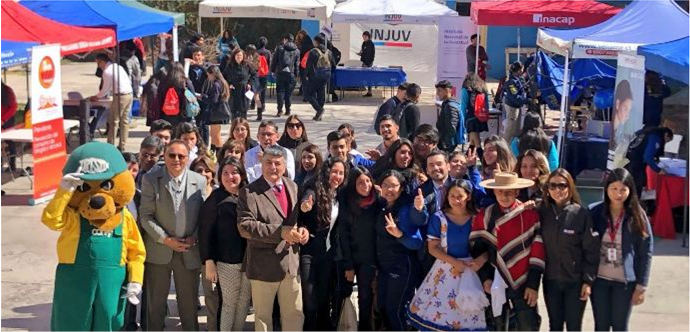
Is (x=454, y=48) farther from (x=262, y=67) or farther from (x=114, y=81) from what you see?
(x=114, y=81)

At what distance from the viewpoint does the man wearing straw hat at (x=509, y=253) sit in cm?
644

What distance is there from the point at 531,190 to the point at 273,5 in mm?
13607

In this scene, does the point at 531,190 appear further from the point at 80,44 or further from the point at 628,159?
the point at 80,44

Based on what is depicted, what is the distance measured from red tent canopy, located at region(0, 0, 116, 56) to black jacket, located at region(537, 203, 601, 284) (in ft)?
18.9

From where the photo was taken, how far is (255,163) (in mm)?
8484

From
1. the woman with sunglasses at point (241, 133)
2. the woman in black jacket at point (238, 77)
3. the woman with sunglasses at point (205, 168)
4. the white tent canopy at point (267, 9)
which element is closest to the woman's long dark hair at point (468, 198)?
the woman with sunglasses at point (205, 168)

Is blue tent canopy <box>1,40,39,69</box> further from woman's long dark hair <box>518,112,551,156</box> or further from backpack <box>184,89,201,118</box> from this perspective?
woman's long dark hair <box>518,112,551,156</box>

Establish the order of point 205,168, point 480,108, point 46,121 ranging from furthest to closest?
1. point 480,108
2. point 46,121
3. point 205,168

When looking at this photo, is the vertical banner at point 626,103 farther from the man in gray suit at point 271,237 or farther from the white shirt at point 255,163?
the man in gray suit at point 271,237

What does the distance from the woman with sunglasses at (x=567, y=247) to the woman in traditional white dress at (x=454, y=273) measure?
0.48 metres

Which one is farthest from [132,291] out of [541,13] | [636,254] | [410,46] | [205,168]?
[410,46]

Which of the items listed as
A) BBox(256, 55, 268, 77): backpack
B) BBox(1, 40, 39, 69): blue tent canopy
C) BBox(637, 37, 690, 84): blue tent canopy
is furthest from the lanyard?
BBox(256, 55, 268, 77): backpack

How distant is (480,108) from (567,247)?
770 cm

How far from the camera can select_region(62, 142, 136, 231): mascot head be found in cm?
617
